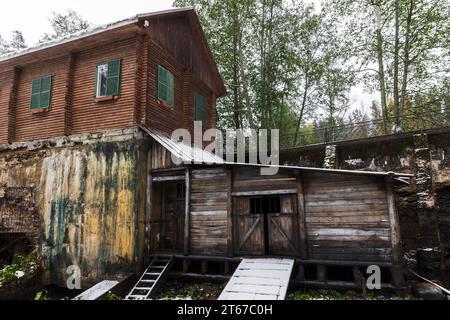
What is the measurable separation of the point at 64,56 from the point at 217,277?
1093 centimetres

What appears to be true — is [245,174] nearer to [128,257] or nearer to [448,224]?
[128,257]

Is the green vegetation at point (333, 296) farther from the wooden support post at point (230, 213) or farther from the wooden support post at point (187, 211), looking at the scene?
the wooden support post at point (187, 211)

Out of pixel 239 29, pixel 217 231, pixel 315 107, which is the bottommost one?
pixel 217 231

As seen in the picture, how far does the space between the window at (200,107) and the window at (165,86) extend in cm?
204

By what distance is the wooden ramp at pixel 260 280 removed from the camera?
715 cm

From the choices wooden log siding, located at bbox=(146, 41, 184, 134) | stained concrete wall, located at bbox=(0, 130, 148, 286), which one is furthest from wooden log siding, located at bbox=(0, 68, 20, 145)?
wooden log siding, located at bbox=(146, 41, 184, 134)

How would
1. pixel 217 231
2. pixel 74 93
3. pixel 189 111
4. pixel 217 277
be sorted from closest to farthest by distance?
1. pixel 217 277
2. pixel 217 231
3. pixel 74 93
4. pixel 189 111

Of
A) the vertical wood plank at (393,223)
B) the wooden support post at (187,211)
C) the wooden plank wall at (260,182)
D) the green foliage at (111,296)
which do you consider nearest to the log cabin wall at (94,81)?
the wooden support post at (187,211)

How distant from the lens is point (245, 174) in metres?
10.2

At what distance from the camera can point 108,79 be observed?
1162 centimetres

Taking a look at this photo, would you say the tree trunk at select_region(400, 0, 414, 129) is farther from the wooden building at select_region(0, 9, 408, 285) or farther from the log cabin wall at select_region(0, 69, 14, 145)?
the log cabin wall at select_region(0, 69, 14, 145)

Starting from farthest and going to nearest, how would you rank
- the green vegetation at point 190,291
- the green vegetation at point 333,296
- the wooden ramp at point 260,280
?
1. the green vegetation at point 190,291
2. the green vegetation at point 333,296
3. the wooden ramp at point 260,280
